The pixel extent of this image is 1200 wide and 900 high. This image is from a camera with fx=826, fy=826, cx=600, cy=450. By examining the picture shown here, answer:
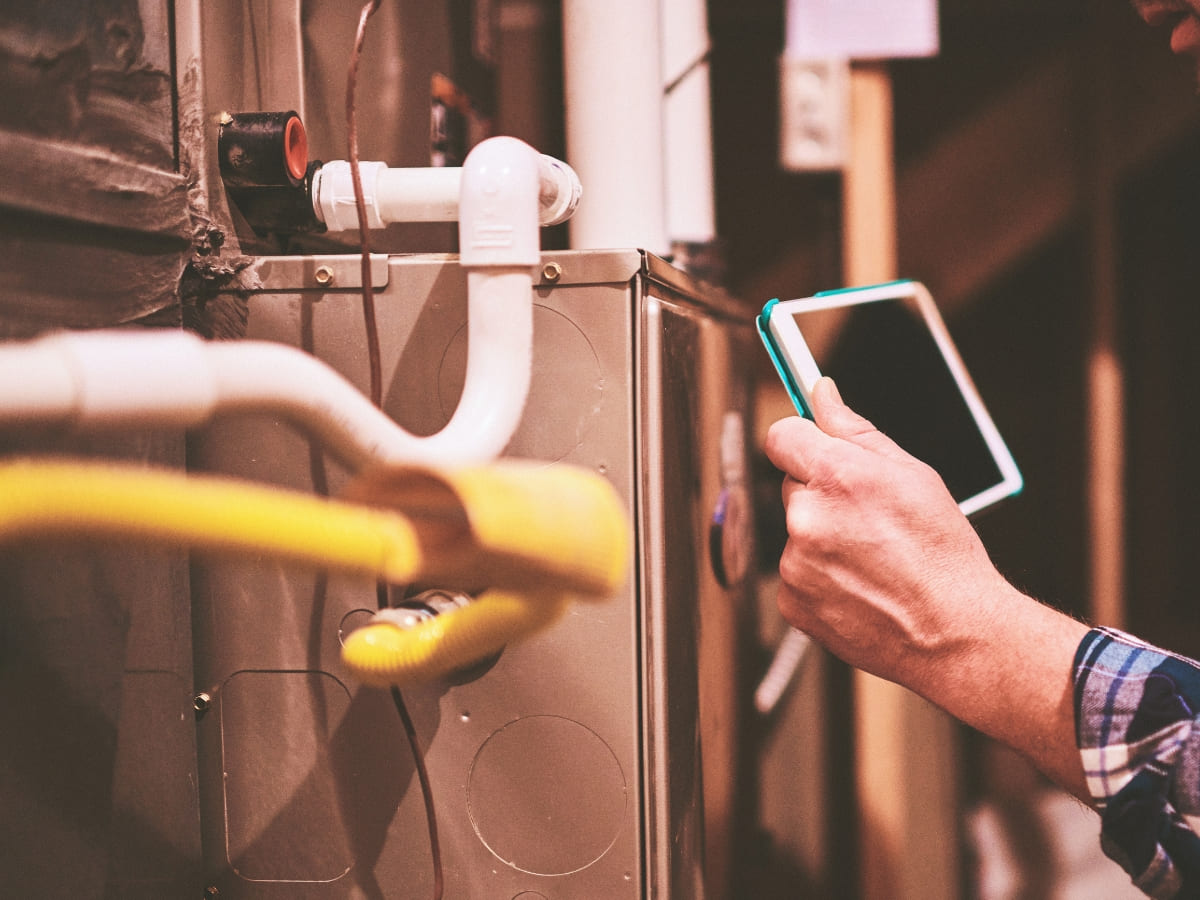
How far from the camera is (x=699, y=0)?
0.99 m

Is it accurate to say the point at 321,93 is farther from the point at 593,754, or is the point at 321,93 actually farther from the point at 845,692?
the point at 845,692

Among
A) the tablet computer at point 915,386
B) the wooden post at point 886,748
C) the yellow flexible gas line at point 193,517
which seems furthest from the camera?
the wooden post at point 886,748

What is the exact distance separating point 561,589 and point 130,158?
1.25 ft

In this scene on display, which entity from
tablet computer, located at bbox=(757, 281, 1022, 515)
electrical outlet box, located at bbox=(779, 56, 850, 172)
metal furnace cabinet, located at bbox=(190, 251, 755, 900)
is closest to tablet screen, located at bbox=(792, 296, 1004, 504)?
tablet computer, located at bbox=(757, 281, 1022, 515)

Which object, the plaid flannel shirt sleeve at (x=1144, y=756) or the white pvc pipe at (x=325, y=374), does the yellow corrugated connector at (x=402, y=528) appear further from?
the plaid flannel shirt sleeve at (x=1144, y=756)

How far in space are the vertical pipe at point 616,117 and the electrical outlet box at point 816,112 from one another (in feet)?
1.30

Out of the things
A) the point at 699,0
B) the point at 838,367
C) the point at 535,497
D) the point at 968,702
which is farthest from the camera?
the point at 699,0

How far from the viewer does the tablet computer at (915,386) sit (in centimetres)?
65

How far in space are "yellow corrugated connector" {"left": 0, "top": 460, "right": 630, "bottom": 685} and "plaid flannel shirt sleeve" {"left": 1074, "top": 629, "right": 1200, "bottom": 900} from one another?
1.10ft

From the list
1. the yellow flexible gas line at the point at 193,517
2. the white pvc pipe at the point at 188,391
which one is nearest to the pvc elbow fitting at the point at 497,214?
the white pvc pipe at the point at 188,391

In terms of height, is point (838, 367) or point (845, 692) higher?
point (838, 367)

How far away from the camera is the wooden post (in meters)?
1.09

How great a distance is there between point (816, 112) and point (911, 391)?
0.60 metres

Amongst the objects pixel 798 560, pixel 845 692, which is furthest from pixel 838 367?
pixel 845 692
